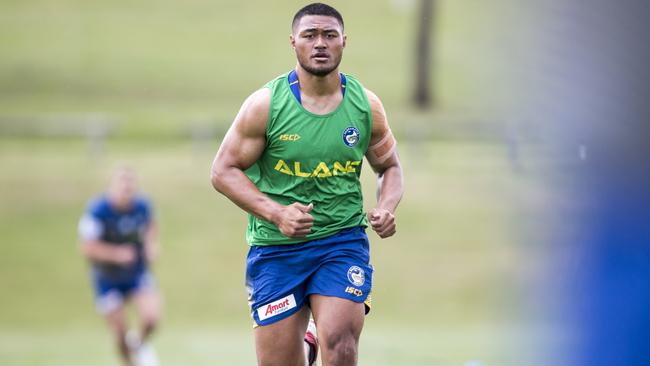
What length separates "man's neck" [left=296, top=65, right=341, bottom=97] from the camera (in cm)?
536

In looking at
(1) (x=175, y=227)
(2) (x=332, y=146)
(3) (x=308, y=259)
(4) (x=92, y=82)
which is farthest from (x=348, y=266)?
(4) (x=92, y=82)

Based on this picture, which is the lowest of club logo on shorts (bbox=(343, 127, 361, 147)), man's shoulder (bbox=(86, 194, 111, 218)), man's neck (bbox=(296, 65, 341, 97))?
man's shoulder (bbox=(86, 194, 111, 218))

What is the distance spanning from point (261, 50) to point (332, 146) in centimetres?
3790

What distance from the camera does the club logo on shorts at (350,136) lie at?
539 cm

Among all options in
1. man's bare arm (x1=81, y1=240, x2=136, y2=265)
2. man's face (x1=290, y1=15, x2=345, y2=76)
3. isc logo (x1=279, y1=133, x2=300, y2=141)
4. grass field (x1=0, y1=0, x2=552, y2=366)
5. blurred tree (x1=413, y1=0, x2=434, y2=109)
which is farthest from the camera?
blurred tree (x1=413, y1=0, x2=434, y2=109)

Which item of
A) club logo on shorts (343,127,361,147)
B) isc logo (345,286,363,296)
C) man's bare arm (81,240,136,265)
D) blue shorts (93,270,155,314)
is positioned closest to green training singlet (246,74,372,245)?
club logo on shorts (343,127,361,147)

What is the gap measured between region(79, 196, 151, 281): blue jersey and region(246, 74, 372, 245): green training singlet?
316 inches

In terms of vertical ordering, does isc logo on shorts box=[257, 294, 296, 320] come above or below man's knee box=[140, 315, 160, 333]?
above

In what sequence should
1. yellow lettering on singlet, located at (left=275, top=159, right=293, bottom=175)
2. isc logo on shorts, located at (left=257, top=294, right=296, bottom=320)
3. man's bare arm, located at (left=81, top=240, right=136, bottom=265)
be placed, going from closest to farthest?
yellow lettering on singlet, located at (left=275, top=159, right=293, bottom=175) → isc logo on shorts, located at (left=257, top=294, right=296, bottom=320) → man's bare arm, located at (left=81, top=240, right=136, bottom=265)

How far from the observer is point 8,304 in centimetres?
2231

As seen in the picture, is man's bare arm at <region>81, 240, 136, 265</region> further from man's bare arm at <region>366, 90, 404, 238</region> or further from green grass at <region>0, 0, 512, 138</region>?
green grass at <region>0, 0, 512, 138</region>

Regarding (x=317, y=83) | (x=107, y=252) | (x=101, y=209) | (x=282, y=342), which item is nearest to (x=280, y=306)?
(x=282, y=342)

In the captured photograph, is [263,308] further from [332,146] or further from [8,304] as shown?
[8,304]

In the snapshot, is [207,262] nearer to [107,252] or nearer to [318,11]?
[107,252]
